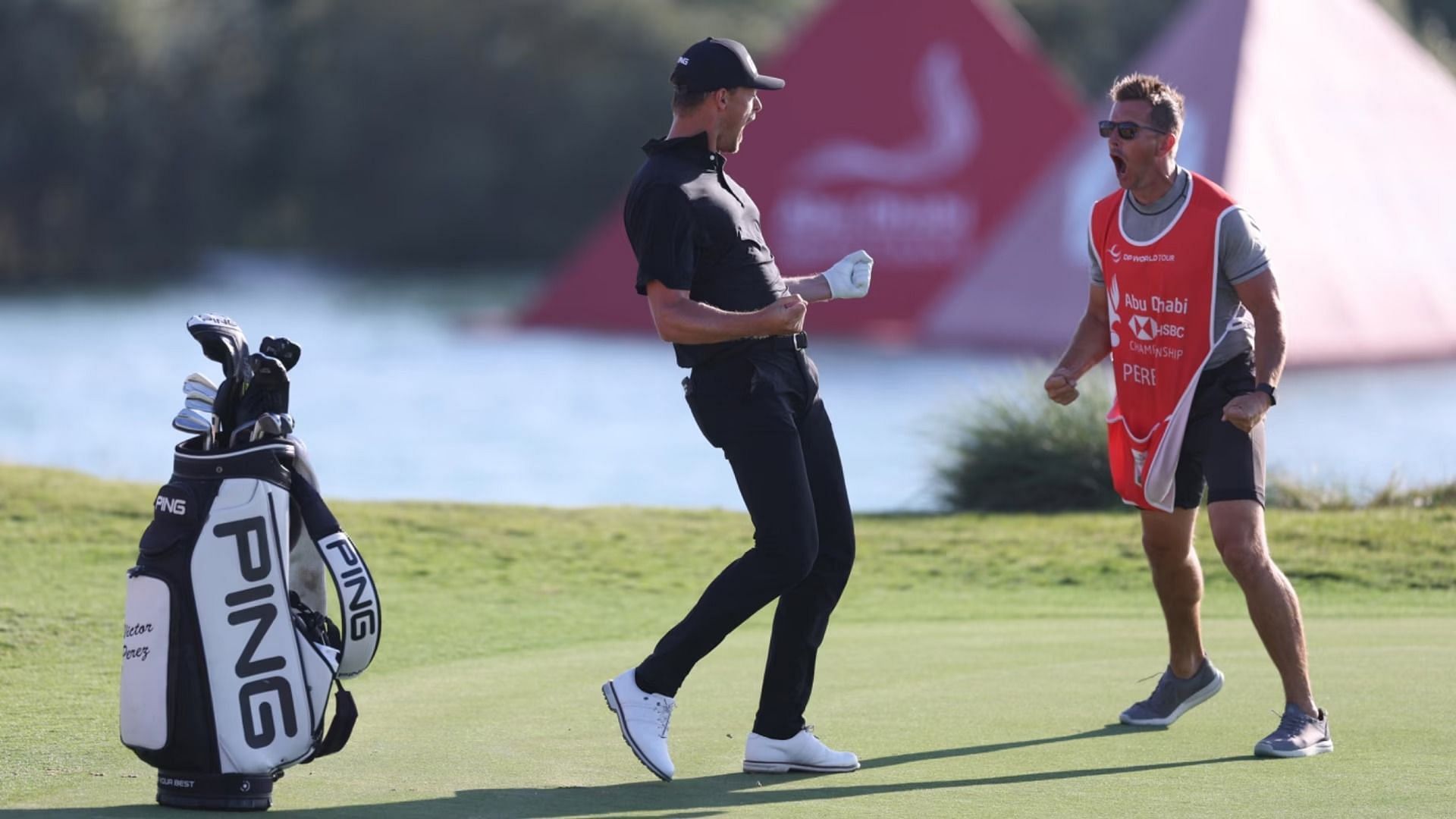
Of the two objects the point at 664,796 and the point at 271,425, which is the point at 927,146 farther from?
the point at 271,425

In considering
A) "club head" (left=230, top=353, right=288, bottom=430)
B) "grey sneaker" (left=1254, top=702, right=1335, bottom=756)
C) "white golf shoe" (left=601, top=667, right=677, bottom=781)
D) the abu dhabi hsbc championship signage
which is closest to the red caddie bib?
"grey sneaker" (left=1254, top=702, right=1335, bottom=756)

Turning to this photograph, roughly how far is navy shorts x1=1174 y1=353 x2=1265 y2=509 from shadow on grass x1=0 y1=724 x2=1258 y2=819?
0.71 metres

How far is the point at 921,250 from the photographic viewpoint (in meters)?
31.0

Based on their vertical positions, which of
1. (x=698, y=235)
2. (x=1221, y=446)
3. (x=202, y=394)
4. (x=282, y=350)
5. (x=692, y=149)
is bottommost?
(x=1221, y=446)

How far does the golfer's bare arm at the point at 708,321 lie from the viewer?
4.82 meters

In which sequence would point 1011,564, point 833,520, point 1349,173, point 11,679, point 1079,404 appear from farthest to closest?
1. point 1349,173
2. point 1079,404
3. point 1011,564
4. point 11,679
5. point 833,520

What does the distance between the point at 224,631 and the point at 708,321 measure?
133 cm

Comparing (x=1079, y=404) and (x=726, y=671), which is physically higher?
(x=1079, y=404)

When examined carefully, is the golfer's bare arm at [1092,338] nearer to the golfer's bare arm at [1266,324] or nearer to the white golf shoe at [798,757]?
the golfer's bare arm at [1266,324]

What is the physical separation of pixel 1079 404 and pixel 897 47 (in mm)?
19968

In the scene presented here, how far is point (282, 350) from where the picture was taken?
4.78 meters

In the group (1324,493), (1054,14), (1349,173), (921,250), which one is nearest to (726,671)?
(1324,493)

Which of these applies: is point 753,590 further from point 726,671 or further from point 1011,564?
point 1011,564

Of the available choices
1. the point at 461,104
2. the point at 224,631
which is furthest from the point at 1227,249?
the point at 461,104
